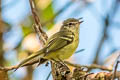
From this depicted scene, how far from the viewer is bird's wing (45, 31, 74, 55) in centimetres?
375

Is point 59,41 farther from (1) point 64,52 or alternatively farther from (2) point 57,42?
(1) point 64,52

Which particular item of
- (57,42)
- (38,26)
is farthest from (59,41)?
(38,26)

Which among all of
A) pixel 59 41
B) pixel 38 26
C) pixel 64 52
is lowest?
pixel 64 52

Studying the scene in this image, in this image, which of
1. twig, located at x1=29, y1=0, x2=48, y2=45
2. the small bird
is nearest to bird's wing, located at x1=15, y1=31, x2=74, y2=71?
the small bird

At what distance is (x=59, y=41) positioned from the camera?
400 cm

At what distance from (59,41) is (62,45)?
8 centimetres

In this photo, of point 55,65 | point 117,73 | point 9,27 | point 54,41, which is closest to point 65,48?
point 54,41

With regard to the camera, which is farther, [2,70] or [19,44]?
[19,44]

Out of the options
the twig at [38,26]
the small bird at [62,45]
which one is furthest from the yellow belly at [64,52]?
the twig at [38,26]

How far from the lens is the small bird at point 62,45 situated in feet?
11.9

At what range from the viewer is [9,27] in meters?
4.73

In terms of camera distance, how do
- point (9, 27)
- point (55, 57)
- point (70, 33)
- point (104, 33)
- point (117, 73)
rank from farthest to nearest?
1. point (9, 27)
2. point (70, 33)
3. point (104, 33)
4. point (55, 57)
5. point (117, 73)

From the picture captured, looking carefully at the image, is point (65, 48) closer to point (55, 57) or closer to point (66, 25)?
point (55, 57)

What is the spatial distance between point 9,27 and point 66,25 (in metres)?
0.88
